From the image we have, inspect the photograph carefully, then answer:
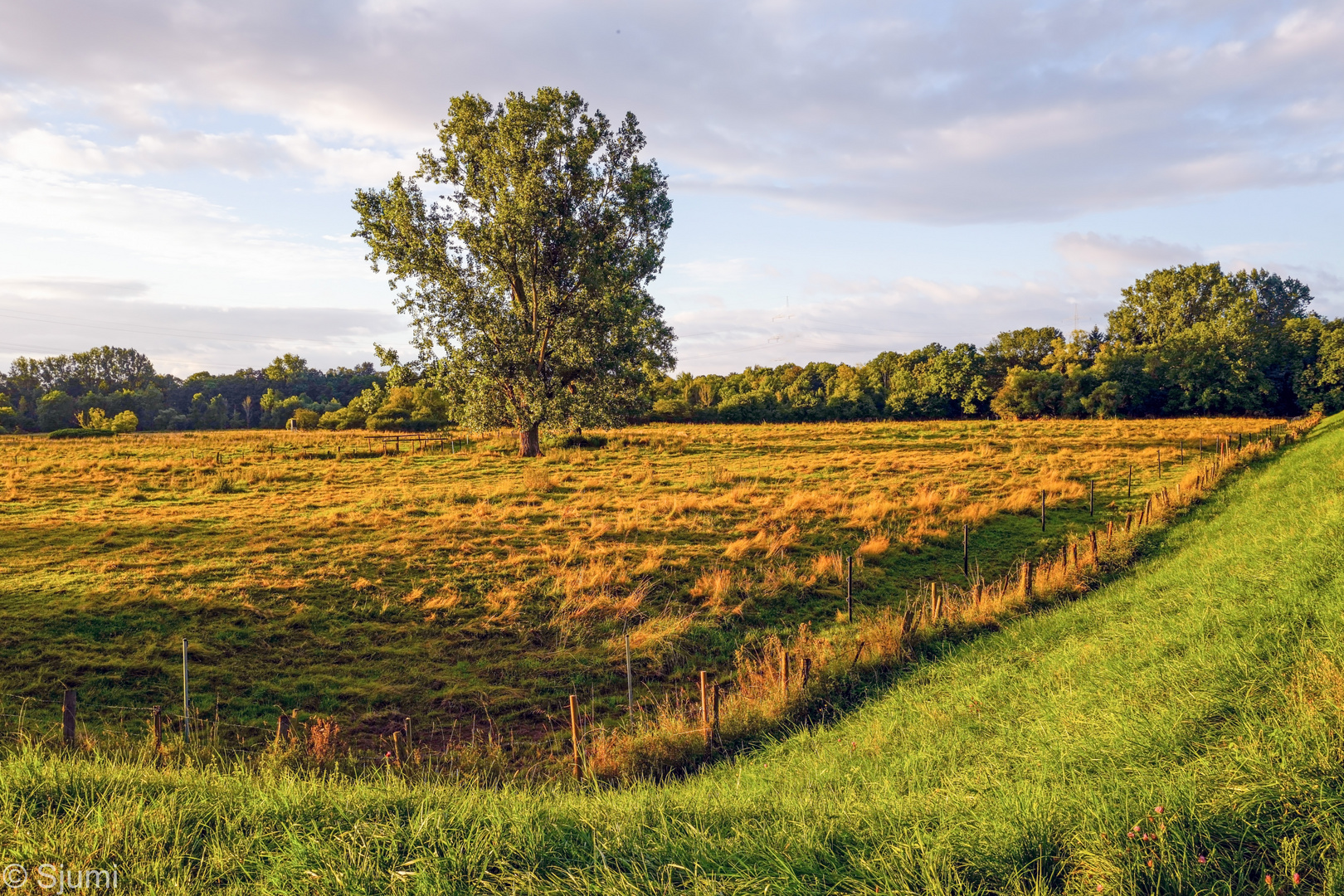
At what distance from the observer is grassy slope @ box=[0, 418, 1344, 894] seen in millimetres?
3178

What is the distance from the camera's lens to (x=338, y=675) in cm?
1053

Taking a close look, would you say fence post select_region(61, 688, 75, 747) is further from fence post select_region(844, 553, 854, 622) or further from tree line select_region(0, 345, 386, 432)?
tree line select_region(0, 345, 386, 432)

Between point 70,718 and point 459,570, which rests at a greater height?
point 70,718

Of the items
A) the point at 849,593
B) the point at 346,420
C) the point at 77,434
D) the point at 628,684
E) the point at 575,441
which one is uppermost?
the point at 346,420

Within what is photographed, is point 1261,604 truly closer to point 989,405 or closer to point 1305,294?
point 989,405

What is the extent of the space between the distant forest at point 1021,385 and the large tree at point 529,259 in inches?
166

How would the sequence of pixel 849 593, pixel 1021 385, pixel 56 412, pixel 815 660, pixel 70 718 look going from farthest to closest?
pixel 56 412 → pixel 1021 385 → pixel 849 593 → pixel 815 660 → pixel 70 718

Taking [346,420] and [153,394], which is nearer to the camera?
[346,420]

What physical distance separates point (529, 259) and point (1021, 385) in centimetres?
6181

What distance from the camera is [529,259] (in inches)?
1304

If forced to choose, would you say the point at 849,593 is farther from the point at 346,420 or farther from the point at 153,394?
the point at 153,394

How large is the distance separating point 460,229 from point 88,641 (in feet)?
83.7

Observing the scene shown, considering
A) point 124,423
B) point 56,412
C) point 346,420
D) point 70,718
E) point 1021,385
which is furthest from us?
point 56,412

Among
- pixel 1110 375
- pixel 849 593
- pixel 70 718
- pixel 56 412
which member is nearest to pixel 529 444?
pixel 849 593
